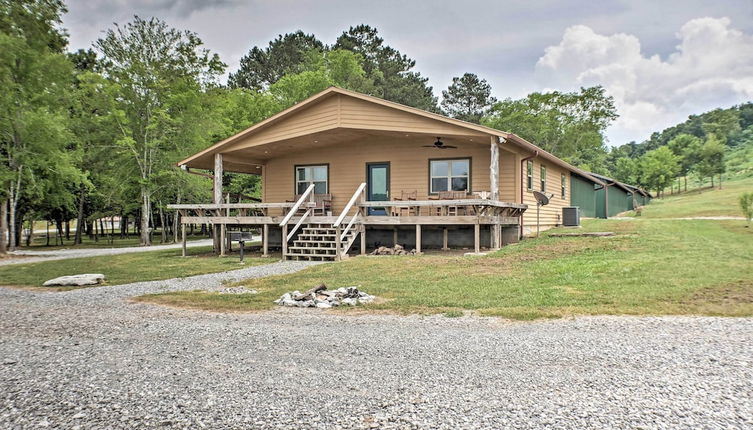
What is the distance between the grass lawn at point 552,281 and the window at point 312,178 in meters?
5.28

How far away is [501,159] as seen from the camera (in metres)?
14.2

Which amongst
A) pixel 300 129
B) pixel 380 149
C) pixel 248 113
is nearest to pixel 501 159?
pixel 380 149

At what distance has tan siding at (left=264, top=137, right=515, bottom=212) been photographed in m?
14.3

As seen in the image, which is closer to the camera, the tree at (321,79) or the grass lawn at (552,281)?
the grass lawn at (552,281)

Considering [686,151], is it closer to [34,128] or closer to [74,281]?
[34,128]

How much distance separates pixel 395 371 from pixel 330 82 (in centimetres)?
2950

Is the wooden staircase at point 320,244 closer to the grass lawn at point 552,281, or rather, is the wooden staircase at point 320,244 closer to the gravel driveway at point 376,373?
the grass lawn at point 552,281

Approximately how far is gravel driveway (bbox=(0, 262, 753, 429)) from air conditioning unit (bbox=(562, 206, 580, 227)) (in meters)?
13.8

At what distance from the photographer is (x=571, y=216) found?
1833 centimetres

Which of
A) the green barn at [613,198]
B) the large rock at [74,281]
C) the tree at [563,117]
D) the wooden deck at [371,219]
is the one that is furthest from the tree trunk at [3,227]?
the tree at [563,117]

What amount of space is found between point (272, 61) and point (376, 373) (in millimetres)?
43333

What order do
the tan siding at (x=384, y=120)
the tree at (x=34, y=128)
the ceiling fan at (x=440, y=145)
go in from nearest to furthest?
the tree at (x=34, y=128)
the tan siding at (x=384, y=120)
the ceiling fan at (x=440, y=145)

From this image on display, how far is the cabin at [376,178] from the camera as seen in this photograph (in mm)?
12680

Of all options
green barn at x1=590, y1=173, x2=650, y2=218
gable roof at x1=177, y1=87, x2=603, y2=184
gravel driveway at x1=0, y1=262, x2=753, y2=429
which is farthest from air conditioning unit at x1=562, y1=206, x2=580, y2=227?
gravel driveway at x1=0, y1=262, x2=753, y2=429
